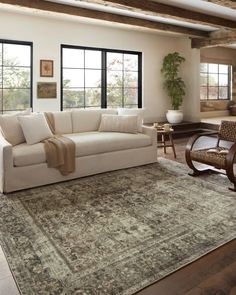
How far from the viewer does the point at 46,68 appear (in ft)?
19.5

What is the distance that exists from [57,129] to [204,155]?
2171 mm

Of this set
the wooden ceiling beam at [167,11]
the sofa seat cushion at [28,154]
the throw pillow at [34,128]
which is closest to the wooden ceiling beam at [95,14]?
the wooden ceiling beam at [167,11]

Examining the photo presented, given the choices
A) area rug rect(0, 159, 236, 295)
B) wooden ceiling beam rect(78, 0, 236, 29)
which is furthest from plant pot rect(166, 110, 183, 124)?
area rug rect(0, 159, 236, 295)

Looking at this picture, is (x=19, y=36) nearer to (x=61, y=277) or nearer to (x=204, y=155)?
(x=204, y=155)

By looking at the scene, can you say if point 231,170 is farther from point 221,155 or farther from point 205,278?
point 205,278

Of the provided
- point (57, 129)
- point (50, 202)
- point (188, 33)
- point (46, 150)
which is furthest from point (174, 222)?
point (188, 33)

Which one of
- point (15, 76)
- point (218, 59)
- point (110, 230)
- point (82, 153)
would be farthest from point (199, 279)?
point (218, 59)

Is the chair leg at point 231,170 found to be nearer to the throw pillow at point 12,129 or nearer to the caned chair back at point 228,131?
the caned chair back at point 228,131

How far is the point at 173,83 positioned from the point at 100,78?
198 cm

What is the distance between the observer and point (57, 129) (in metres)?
4.45

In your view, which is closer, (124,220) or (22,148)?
(124,220)

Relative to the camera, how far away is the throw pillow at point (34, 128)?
383 centimetres

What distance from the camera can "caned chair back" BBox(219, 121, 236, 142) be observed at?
418 cm

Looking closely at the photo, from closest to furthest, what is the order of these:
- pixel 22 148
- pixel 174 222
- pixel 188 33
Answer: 1. pixel 174 222
2. pixel 22 148
3. pixel 188 33
